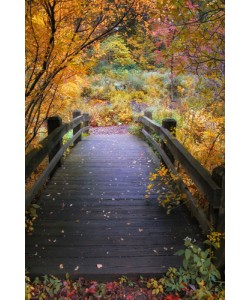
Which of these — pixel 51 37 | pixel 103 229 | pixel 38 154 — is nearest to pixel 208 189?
pixel 103 229

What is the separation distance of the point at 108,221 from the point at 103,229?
24 cm

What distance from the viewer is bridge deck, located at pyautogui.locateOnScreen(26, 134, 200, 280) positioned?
3.16m

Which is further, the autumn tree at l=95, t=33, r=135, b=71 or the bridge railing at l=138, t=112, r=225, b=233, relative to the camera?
the autumn tree at l=95, t=33, r=135, b=71

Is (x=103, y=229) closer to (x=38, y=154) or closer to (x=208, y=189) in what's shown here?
(x=38, y=154)

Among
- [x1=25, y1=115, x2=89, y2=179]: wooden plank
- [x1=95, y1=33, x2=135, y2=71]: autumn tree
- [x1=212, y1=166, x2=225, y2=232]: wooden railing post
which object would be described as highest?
[x1=95, y1=33, x2=135, y2=71]: autumn tree

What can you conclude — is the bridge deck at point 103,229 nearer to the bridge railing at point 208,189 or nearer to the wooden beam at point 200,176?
the bridge railing at point 208,189

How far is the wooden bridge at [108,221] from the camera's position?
313cm

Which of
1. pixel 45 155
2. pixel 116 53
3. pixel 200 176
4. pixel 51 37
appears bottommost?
pixel 200 176

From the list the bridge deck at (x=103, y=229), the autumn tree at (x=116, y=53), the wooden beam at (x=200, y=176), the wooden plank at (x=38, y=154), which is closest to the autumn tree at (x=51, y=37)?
the wooden plank at (x=38, y=154)

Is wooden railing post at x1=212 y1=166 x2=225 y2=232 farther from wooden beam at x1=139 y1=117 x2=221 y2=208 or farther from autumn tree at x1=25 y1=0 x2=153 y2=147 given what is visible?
autumn tree at x1=25 y1=0 x2=153 y2=147

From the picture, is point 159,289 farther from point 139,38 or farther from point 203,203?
point 139,38

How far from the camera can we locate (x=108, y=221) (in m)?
4.13

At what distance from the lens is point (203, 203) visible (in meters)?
4.42

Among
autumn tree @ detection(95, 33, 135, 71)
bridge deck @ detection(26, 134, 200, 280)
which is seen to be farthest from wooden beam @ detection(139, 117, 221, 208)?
autumn tree @ detection(95, 33, 135, 71)
